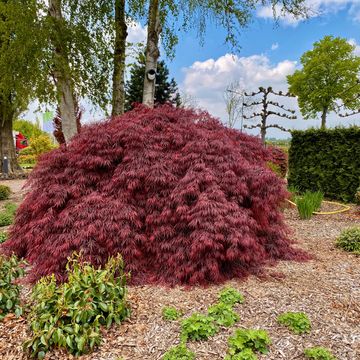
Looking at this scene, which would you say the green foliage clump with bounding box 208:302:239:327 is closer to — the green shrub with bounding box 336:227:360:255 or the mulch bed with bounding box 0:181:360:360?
the mulch bed with bounding box 0:181:360:360

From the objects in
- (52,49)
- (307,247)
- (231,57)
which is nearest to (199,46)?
(231,57)

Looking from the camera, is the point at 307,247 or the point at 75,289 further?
the point at 307,247

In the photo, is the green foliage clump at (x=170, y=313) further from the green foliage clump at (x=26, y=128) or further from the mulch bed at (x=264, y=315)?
the green foliage clump at (x=26, y=128)

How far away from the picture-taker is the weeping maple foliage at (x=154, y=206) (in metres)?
2.90

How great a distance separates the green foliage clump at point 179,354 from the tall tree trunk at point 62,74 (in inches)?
171

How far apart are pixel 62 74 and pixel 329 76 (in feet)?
62.9

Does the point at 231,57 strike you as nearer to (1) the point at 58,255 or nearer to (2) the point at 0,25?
(2) the point at 0,25

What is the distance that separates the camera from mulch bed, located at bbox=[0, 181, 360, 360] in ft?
6.73

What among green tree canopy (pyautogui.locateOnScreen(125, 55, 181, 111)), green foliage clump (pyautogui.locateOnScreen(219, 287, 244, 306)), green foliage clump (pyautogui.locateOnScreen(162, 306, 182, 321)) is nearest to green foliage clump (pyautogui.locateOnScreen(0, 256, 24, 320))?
green foliage clump (pyautogui.locateOnScreen(162, 306, 182, 321))

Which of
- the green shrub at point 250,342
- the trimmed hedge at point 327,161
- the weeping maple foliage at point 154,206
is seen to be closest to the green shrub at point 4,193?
the weeping maple foliage at point 154,206

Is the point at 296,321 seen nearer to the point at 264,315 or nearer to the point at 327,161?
the point at 264,315

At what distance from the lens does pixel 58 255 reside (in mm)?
2877

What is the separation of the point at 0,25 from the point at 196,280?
5.58 m

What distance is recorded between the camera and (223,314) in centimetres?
233
